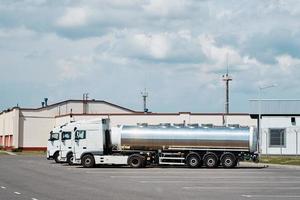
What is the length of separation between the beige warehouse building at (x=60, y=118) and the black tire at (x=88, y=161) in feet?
115

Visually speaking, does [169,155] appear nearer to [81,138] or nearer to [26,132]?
[81,138]

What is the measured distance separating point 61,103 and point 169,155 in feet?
181

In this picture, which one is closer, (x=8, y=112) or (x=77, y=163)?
(x=77, y=163)

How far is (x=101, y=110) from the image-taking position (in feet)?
322

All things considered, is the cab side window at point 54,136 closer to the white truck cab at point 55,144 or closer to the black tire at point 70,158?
the white truck cab at point 55,144

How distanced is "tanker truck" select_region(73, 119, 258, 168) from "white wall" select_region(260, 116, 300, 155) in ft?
82.5

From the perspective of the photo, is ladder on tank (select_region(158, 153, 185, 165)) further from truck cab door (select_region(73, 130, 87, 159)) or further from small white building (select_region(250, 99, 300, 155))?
small white building (select_region(250, 99, 300, 155))

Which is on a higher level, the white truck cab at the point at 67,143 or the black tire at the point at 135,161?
the white truck cab at the point at 67,143

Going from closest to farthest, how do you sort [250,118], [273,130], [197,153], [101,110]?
[197,153]
[273,130]
[250,118]
[101,110]

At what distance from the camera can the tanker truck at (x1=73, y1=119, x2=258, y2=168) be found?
42375mm

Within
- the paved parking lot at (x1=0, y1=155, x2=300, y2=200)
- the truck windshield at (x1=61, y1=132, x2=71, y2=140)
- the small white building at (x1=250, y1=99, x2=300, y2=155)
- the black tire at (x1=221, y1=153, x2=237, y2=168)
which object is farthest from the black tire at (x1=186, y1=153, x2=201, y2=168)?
the small white building at (x1=250, y1=99, x2=300, y2=155)

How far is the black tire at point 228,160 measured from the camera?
42.3m

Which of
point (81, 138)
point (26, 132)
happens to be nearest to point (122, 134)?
point (81, 138)

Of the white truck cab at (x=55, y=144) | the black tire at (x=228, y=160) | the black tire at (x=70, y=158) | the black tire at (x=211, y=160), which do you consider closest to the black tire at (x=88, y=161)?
the black tire at (x=70, y=158)
